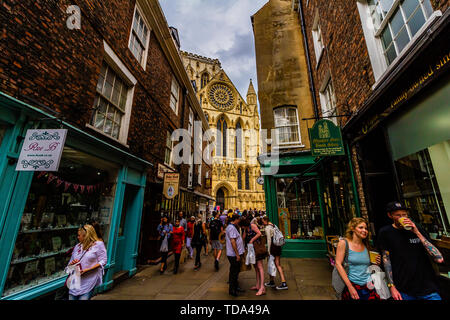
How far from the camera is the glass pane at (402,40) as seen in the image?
3.52 meters

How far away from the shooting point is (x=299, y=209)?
317 inches

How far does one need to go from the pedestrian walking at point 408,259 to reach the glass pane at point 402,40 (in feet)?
11.0

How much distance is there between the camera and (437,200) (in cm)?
299

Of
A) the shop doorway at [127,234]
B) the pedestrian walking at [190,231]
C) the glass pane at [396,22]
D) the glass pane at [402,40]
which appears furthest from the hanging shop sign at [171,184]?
the glass pane at [396,22]

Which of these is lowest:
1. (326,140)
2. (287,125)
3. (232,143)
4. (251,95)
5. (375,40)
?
(326,140)

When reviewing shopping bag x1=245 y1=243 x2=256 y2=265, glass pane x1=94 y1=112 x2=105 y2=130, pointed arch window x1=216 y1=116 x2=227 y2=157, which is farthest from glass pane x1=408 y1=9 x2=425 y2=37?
pointed arch window x1=216 y1=116 x2=227 y2=157

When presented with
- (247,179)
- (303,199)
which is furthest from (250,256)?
(247,179)

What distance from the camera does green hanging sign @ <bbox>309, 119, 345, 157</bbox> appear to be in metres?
5.06

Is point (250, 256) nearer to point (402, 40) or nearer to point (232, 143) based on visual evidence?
point (402, 40)

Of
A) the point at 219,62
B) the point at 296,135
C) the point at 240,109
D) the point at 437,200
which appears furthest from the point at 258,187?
the point at 219,62

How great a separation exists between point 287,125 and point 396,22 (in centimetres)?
529

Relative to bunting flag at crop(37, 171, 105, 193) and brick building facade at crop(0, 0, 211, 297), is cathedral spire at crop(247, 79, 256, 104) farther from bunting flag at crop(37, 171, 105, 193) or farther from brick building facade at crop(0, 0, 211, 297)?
bunting flag at crop(37, 171, 105, 193)

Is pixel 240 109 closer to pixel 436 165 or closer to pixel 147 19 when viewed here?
pixel 147 19

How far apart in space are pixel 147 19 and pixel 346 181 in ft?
30.0
